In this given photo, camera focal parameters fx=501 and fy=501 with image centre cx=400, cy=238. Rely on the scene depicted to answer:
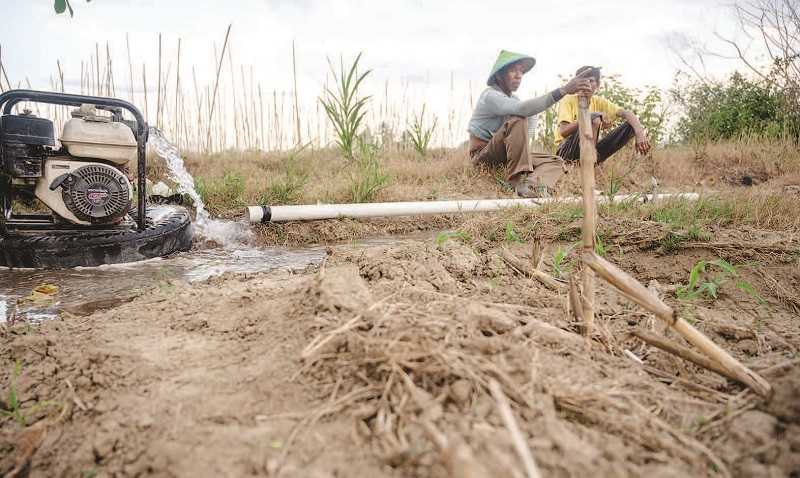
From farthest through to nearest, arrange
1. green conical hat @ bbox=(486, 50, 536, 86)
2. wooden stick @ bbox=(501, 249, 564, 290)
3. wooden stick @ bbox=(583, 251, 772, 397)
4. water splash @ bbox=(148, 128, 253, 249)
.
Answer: green conical hat @ bbox=(486, 50, 536, 86) < water splash @ bbox=(148, 128, 253, 249) < wooden stick @ bbox=(501, 249, 564, 290) < wooden stick @ bbox=(583, 251, 772, 397)

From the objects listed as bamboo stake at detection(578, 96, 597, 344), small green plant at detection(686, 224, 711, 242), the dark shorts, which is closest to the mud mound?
bamboo stake at detection(578, 96, 597, 344)

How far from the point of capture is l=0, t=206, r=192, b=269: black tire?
112 inches

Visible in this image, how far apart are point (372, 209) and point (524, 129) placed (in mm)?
1790

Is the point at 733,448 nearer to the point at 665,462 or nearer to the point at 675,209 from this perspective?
the point at 665,462

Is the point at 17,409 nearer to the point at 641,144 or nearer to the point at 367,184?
the point at 367,184

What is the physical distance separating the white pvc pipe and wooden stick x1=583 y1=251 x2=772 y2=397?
250 centimetres

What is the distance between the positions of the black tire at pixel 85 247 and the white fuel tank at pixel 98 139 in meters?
0.47

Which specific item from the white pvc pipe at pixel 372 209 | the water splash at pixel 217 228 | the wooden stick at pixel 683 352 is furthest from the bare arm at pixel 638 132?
the wooden stick at pixel 683 352

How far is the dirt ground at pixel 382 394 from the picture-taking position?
838 millimetres

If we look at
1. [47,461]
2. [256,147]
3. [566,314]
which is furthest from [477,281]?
[256,147]

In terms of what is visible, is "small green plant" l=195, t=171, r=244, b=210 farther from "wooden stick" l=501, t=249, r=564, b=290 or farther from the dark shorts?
the dark shorts

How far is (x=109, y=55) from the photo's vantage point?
667 centimetres

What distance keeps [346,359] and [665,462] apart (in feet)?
2.02

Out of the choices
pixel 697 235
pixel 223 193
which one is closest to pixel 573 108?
pixel 697 235
